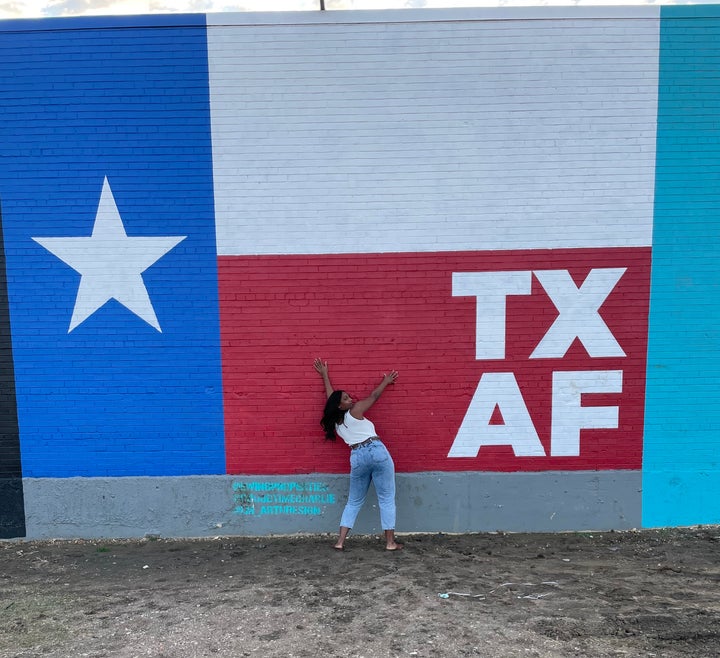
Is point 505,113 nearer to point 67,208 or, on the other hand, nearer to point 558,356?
point 558,356

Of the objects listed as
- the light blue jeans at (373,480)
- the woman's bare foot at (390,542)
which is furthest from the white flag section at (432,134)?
the woman's bare foot at (390,542)

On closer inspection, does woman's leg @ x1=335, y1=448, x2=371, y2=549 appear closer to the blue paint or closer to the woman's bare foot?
the woman's bare foot

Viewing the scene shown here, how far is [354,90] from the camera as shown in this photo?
5.13 meters

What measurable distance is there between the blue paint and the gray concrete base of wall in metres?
0.47

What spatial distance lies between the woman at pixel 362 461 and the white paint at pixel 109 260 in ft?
6.91

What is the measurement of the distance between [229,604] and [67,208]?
4.01 m

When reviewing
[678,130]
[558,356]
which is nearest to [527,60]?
[678,130]

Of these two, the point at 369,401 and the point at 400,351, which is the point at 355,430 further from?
the point at 400,351

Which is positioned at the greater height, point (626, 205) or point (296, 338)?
point (626, 205)

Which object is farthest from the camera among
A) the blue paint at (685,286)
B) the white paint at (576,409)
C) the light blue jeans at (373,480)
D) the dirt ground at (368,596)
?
the white paint at (576,409)

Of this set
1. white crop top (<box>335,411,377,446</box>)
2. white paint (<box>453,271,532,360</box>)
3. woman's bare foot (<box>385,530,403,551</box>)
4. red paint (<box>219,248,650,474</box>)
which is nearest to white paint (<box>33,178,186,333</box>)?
red paint (<box>219,248,650,474</box>)

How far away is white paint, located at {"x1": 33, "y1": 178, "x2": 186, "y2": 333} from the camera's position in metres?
5.25

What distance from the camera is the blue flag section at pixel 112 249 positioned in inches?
202

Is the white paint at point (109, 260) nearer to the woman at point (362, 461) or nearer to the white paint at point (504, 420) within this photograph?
the woman at point (362, 461)
